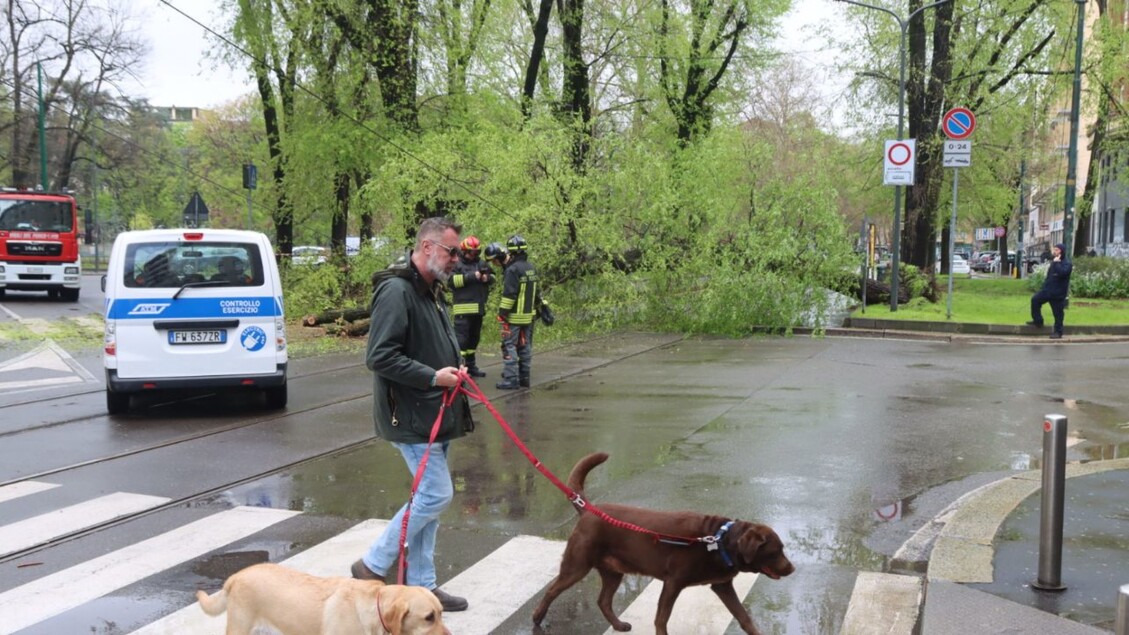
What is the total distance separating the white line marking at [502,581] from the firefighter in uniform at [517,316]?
609 centimetres

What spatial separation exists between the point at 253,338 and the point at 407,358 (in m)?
5.93

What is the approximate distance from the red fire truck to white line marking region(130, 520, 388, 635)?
23.8m

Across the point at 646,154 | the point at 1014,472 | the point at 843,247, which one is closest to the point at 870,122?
the point at 843,247

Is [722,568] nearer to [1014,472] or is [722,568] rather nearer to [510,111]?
[1014,472]

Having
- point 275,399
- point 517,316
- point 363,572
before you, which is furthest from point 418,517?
point 517,316

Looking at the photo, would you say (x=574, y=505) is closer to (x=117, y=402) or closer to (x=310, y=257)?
(x=117, y=402)

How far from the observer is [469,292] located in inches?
477

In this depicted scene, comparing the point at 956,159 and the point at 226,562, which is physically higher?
the point at 956,159

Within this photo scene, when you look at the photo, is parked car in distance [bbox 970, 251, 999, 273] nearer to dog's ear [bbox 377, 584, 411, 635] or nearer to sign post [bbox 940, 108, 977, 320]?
sign post [bbox 940, 108, 977, 320]

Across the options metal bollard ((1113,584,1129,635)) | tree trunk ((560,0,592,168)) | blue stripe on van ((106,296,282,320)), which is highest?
tree trunk ((560,0,592,168))

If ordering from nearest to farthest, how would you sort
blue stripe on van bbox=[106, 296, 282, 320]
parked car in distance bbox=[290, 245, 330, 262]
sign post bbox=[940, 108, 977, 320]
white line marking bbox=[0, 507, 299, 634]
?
white line marking bbox=[0, 507, 299, 634]
blue stripe on van bbox=[106, 296, 282, 320]
sign post bbox=[940, 108, 977, 320]
parked car in distance bbox=[290, 245, 330, 262]

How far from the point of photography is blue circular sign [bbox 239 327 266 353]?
9.84 metres

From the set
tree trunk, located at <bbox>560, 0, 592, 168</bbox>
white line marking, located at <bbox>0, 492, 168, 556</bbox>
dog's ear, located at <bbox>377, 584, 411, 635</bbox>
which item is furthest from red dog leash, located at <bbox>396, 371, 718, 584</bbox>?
tree trunk, located at <bbox>560, 0, 592, 168</bbox>

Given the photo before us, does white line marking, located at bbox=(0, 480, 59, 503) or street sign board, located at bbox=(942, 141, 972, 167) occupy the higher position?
street sign board, located at bbox=(942, 141, 972, 167)
